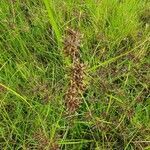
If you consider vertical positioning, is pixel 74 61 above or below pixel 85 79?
above

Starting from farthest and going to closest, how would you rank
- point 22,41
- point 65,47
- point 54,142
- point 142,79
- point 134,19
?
1. point 134,19
2. point 22,41
3. point 142,79
4. point 54,142
5. point 65,47

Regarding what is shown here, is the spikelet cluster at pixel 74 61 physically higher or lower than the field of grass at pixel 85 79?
higher

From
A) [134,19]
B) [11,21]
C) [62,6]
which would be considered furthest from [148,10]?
[11,21]

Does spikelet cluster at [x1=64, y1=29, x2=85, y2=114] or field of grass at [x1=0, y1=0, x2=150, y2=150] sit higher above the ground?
spikelet cluster at [x1=64, y1=29, x2=85, y2=114]

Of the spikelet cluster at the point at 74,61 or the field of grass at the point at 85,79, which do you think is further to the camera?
the field of grass at the point at 85,79

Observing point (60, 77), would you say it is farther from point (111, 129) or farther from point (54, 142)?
point (54, 142)

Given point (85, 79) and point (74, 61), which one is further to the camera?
point (85, 79)

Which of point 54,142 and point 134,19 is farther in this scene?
point 134,19

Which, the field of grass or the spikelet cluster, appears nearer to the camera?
the spikelet cluster
